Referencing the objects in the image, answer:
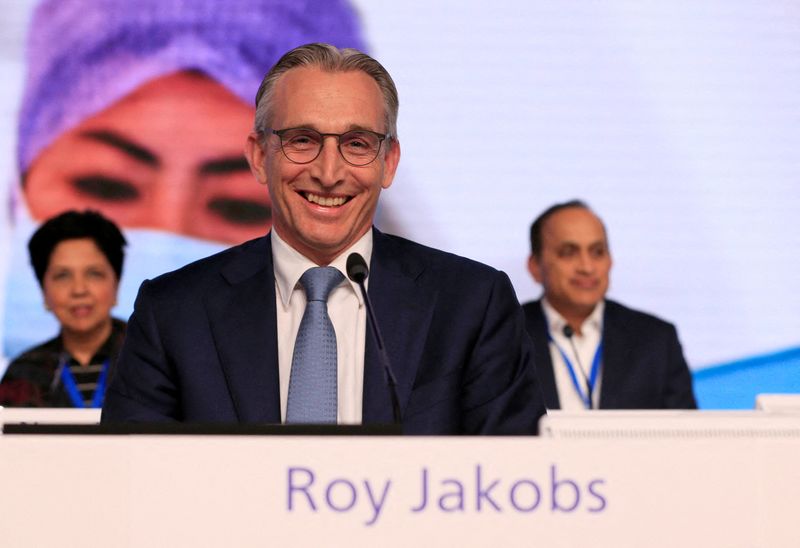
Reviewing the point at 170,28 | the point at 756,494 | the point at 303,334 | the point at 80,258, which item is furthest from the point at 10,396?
the point at 756,494

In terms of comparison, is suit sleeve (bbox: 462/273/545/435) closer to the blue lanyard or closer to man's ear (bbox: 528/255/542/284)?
the blue lanyard

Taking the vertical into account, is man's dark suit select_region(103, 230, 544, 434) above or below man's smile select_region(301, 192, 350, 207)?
below

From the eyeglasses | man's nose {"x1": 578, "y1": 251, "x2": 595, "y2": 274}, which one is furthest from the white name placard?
man's nose {"x1": 578, "y1": 251, "x2": 595, "y2": 274}

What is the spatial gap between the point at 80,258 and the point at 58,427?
2585mm

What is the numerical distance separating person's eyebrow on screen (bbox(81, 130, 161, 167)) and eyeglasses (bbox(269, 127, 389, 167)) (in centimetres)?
249

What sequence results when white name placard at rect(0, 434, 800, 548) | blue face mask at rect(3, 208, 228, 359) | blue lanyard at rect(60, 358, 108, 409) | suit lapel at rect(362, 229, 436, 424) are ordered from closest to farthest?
white name placard at rect(0, 434, 800, 548)
suit lapel at rect(362, 229, 436, 424)
blue lanyard at rect(60, 358, 108, 409)
blue face mask at rect(3, 208, 228, 359)

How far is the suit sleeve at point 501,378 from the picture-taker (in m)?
1.89

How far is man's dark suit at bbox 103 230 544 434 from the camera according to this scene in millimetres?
1885

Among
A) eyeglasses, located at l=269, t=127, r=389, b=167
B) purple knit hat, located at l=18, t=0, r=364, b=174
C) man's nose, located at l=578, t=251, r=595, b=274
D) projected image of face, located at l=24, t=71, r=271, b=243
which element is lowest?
eyeglasses, located at l=269, t=127, r=389, b=167

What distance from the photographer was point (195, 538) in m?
1.32

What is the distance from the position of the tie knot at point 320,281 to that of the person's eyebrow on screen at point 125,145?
8.41 ft

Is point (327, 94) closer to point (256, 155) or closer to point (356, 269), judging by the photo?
point (256, 155)

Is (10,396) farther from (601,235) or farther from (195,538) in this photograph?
(195,538)

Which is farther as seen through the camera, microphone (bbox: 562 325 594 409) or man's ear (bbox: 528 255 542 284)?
man's ear (bbox: 528 255 542 284)
